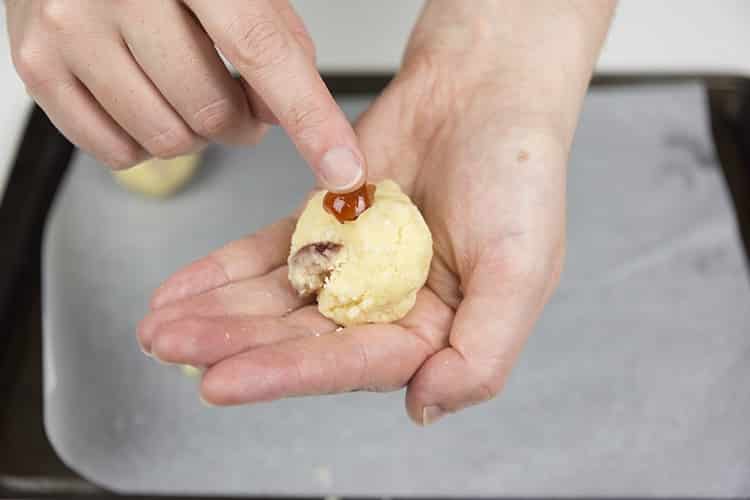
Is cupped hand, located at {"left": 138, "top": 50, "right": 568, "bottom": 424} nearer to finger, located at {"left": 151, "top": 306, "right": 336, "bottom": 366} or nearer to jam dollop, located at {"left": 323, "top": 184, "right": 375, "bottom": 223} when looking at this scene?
finger, located at {"left": 151, "top": 306, "right": 336, "bottom": 366}

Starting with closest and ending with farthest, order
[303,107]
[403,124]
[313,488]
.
Answer: [303,107], [403,124], [313,488]

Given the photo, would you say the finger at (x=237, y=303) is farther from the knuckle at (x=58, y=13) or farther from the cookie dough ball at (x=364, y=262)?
the knuckle at (x=58, y=13)

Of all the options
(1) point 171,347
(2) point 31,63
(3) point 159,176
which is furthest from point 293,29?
(3) point 159,176

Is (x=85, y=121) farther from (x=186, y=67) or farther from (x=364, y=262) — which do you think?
(x=364, y=262)

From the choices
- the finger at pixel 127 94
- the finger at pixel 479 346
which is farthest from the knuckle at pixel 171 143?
the finger at pixel 479 346

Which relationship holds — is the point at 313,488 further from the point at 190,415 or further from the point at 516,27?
the point at 516,27

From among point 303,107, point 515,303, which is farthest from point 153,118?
point 515,303

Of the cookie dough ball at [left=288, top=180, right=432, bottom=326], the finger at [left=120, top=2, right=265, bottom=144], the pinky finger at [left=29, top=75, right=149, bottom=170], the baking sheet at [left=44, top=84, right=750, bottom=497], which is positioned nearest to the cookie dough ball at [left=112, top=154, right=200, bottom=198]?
the baking sheet at [left=44, top=84, right=750, bottom=497]
